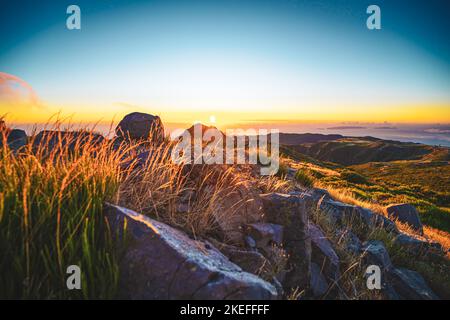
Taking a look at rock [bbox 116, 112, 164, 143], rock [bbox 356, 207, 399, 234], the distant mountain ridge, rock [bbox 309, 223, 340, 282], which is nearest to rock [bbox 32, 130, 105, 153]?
rock [bbox 116, 112, 164, 143]

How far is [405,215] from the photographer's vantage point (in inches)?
471

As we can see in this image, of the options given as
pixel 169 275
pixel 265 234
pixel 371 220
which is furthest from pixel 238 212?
pixel 371 220

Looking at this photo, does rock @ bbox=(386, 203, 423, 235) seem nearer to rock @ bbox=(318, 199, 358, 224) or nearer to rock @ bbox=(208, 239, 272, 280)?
rock @ bbox=(318, 199, 358, 224)

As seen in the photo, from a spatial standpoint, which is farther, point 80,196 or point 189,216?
point 189,216

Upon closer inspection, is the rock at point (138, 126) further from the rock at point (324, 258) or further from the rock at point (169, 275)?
the rock at point (169, 275)

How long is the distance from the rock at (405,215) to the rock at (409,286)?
20.7ft

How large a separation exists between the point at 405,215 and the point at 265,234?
32.6ft

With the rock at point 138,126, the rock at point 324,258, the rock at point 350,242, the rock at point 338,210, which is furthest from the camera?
the rock at point 138,126

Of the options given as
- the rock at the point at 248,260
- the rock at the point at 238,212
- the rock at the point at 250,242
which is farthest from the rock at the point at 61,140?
the rock at the point at 250,242

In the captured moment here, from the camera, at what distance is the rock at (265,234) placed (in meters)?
4.66
